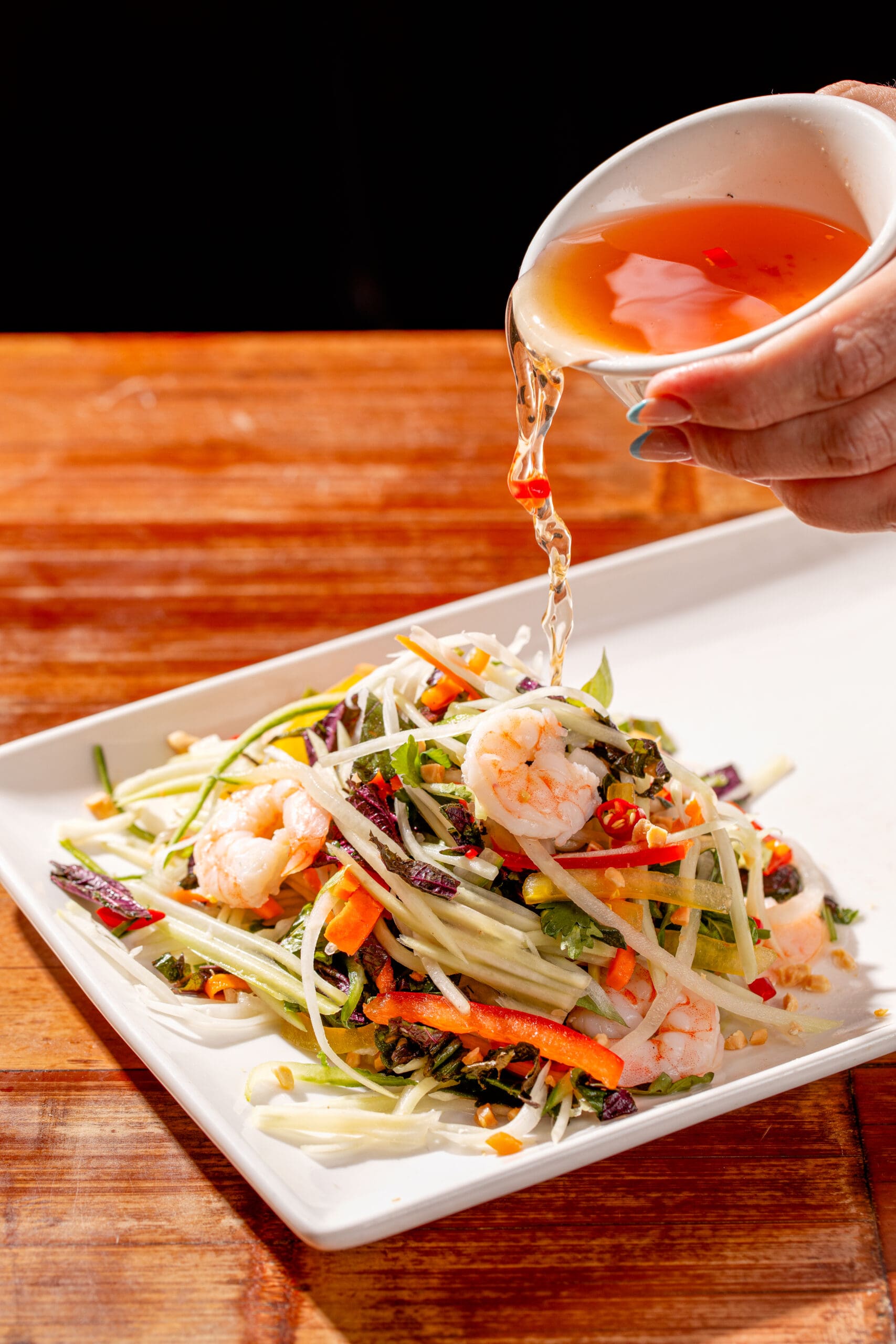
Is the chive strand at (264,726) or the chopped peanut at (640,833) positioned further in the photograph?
the chive strand at (264,726)

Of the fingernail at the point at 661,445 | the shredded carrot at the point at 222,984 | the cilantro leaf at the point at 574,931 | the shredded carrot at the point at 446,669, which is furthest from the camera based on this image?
the shredded carrot at the point at 446,669

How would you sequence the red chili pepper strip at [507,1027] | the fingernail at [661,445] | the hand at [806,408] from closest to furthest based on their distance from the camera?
the hand at [806,408] → the fingernail at [661,445] → the red chili pepper strip at [507,1027]

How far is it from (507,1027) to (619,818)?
0.44 meters

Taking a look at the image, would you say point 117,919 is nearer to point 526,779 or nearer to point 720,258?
point 526,779

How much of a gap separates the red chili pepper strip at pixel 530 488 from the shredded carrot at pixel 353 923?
84 cm

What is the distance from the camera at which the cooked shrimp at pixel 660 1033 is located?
7.14 feet

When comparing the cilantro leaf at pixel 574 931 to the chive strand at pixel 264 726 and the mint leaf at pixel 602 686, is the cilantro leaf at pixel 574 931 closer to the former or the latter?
the mint leaf at pixel 602 686

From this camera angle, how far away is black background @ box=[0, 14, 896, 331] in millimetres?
6270

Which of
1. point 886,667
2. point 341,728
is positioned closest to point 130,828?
point 341,728

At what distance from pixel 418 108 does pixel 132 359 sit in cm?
278

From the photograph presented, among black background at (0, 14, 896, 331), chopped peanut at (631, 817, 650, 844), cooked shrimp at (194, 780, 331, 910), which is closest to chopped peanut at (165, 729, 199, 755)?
cooked shrimp at (194, 780, 331, 910)

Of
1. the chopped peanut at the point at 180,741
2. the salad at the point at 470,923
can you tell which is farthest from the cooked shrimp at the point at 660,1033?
the chopped peanut at the point at 180,741

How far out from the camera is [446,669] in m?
2.59

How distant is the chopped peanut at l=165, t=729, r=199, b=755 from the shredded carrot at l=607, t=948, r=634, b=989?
1226 mm
